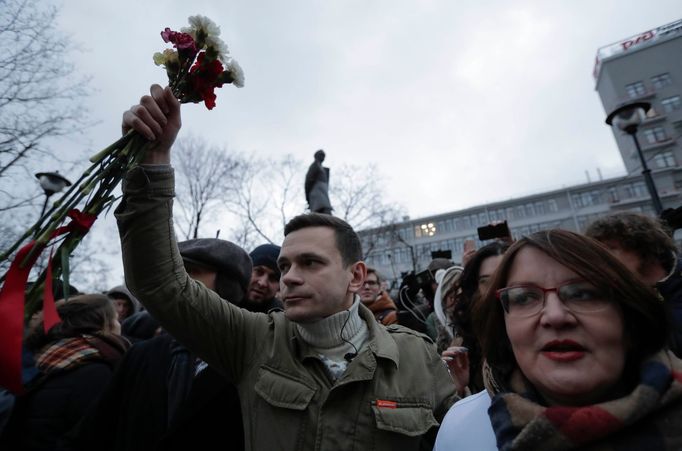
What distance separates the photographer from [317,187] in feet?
23.5

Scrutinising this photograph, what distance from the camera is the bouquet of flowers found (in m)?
1.08

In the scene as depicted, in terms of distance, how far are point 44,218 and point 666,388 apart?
191cm

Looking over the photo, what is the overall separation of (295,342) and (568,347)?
121 centimetres

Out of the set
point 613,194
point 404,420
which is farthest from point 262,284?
point 613,194

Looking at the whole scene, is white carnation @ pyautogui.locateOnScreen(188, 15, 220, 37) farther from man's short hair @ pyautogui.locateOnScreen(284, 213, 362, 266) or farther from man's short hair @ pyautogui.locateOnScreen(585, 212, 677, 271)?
man's short hair @ pyautogui.locateOnScreen(585, 212, 677, 271)

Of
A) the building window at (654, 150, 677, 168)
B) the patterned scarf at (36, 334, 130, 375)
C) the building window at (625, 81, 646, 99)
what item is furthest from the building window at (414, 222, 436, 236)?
the patterned scarf at (36, 334, 130, 375)

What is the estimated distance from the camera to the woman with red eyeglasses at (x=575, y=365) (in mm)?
1006

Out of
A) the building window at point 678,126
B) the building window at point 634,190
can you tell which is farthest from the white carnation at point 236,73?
the building window at point 634,190

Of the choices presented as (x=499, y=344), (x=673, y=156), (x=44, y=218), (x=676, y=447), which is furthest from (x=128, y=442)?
(x=673, y=156)

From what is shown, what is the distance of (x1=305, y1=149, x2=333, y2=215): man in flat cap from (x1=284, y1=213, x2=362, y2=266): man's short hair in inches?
184

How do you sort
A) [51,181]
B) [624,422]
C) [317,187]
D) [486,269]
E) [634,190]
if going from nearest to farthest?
[624,422], [486,269], [317,187], [51,181], [634,190]

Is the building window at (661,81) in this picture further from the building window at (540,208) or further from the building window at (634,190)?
the building window at (540,208)

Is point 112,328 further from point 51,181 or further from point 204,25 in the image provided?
point 51,181

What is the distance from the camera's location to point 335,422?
1559mm
